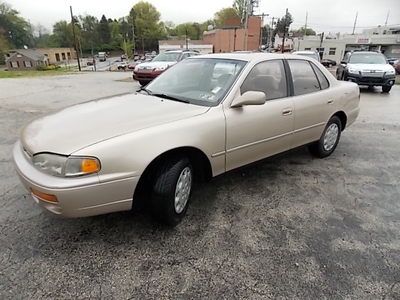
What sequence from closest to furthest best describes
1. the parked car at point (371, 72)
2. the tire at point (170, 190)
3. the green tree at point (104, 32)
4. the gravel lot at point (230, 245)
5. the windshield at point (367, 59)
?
the gravel lot at point (230, 245)
the tire at point (170, 190)
the parked car at point (371, 72)
the windshield at point (367, 59)
the green tree at point (104, 32)

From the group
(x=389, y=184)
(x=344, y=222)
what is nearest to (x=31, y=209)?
(x=344, y=222)

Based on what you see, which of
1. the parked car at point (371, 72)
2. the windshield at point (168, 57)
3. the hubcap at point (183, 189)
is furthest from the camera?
the windshield at point (168, 57)

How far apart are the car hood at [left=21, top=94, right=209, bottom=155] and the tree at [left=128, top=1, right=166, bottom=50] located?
87092mm

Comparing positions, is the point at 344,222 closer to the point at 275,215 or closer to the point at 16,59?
the point at 275,215

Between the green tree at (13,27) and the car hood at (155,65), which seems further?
the green tree at (13,27)

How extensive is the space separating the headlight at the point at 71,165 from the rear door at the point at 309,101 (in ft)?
7.89

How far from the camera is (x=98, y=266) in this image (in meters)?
2.18

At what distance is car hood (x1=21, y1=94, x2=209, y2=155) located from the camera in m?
2.19

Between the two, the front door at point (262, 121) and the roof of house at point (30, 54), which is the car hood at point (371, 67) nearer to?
the front door at point (262, 121)

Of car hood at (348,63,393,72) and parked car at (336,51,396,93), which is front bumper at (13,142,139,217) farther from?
car hood at (348,63,393,72)

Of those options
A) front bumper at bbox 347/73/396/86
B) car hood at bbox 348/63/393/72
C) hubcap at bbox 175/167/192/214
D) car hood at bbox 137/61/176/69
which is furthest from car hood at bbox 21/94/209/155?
car hood at bbox 348/63/393/72

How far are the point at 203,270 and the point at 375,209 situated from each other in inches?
77.2

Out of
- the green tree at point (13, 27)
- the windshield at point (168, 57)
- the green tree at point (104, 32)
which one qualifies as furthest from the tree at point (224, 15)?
the windshield at point (168, 57)

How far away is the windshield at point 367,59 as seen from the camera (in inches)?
452
